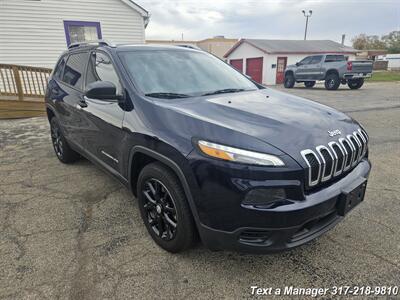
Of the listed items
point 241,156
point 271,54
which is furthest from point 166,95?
point 271,54

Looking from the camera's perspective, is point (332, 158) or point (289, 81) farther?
point (289, 81)

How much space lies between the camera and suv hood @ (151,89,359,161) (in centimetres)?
196

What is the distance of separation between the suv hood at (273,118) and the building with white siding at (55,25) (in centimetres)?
909

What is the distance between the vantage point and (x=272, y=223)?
183 centimetres

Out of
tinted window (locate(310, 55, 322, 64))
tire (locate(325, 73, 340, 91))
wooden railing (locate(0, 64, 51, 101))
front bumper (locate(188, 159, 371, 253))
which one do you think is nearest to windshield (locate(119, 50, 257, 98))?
front bumper (locate(188, 159, 371, 253))

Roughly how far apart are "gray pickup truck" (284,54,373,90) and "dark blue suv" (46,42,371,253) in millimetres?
15255

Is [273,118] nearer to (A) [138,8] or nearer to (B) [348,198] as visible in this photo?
(B) [348,198]

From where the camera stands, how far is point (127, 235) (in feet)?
9.15

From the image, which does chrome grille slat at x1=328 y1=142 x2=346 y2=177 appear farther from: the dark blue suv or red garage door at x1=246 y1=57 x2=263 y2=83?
red garage door at x1=246 y1=57 x2=263 y2=83

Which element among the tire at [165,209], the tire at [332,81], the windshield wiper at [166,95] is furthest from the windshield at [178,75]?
the tire at [332,81]

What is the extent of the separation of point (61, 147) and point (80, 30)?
8.70 metres

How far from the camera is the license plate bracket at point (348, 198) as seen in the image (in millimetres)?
2039

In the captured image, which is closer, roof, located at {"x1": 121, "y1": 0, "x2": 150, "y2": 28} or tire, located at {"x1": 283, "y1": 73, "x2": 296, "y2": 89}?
roof, located at {"x1": 121, "y1": 0, "x2": 150, "y2": 28}

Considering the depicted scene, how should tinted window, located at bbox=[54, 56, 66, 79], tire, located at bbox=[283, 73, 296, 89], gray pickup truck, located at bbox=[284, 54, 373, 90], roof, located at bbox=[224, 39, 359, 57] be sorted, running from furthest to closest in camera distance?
roof, located at bbox=[224, 39, 359, 57] < tire, located at bbox=[283, 73, 296, 89] < gray pickup truck, located at bbox=[284, 54, 373, 90] < tinted window, located at bbox=[54, 56, 66, 79]
